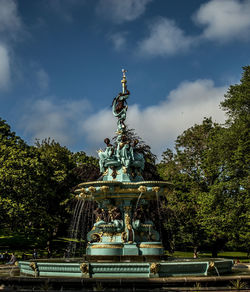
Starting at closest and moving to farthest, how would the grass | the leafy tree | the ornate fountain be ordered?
the ornate fountain, the leafy tree, the grass

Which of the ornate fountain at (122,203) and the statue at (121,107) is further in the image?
the statue at (121,107)

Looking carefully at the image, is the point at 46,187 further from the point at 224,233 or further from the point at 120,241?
the point at 120,241

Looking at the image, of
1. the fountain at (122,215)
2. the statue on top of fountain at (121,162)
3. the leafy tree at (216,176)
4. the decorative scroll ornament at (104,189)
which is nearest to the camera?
the fountain at (122,215)

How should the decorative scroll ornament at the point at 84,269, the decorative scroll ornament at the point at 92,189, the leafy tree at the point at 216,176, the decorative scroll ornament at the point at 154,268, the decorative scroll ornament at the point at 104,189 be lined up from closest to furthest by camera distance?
1. the decorative scroll ornament at the point at 154,268
2. the decorative scroll ornament at the point at 84,269
3. the decorative scroll ornament at the point at 104,189
4. the decorative scroll ornament at the point at 92,189
5. the leafy tree at the point at 216,176

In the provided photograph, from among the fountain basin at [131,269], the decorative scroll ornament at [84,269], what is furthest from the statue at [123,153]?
the decorative scroll ornament at [84,269]

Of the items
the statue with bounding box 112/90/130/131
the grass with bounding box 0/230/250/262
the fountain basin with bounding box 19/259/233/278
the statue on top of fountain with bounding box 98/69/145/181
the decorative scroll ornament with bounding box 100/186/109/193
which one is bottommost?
Result: the fountain basin with bounding box 19/259/233/278

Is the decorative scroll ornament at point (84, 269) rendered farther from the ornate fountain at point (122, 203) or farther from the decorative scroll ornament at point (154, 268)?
the ornate fountain at point (122, 203)

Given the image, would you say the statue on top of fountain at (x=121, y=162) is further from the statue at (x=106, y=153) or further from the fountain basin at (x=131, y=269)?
the fountain basin at (x=131, y=269)

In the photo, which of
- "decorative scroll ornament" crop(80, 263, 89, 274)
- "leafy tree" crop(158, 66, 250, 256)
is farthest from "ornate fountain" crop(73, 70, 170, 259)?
"leafy tree" crop(158, 66, 250, 256)

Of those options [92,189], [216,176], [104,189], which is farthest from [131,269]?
[216,176]

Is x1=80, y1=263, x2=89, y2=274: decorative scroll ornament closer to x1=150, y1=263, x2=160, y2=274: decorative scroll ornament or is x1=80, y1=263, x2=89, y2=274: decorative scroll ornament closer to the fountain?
the fountain

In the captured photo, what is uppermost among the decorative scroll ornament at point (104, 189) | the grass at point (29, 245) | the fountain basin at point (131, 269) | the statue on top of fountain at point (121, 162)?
the statue on top of fountain at point (121, 162)

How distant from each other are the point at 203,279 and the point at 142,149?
2218cm

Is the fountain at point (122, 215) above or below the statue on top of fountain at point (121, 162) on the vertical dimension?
below
